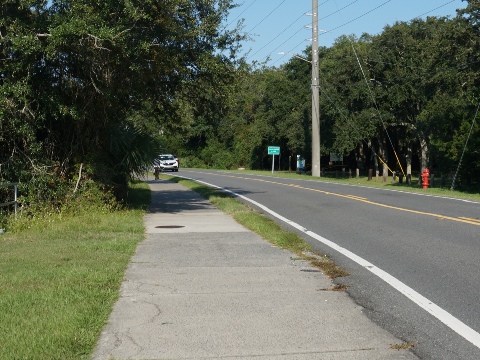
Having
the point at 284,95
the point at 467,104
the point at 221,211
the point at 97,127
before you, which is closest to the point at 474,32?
Answer: the point at 467,104

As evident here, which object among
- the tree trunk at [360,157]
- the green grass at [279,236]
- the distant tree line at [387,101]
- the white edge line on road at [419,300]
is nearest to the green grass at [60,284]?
the green grass at [279,236]

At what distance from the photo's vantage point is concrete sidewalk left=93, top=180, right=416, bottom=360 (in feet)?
20.2

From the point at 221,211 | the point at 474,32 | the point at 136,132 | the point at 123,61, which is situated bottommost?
the point at 221,211

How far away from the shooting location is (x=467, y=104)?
109ft

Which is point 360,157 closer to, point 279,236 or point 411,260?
point 279,236

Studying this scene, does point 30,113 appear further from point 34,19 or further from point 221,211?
point 221,211

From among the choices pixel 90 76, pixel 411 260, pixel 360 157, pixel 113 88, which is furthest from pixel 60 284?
pixel 360 157

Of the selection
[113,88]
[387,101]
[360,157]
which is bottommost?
[360,157]

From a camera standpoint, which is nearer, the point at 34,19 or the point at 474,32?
the point at 34,19

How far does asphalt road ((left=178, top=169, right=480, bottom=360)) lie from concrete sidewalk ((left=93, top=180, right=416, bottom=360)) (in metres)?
0.40

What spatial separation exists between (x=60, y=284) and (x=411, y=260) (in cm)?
551

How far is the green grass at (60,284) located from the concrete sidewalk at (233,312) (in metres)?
0.24

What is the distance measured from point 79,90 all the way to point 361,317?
1229 cm

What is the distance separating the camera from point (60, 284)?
28.2 feet
